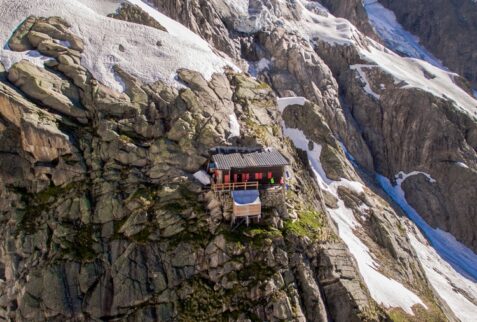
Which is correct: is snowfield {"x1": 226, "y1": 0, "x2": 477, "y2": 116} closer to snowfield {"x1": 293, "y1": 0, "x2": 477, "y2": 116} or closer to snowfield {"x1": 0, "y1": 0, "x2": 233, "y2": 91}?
snowfield {"x1": 293, "y1": 0, "x2": 477, "y2": 116}

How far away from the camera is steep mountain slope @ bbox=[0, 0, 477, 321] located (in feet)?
105

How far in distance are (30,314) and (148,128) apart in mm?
19330

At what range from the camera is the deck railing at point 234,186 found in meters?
35.7

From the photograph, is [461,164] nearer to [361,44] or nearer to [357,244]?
[361,44]

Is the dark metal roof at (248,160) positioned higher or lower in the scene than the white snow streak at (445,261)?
higher

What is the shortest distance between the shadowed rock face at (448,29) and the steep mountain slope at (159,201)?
3904 inches

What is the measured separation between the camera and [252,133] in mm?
42594

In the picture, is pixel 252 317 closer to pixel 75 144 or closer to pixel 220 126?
pixel 220 126

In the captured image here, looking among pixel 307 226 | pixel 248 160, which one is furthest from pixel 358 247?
pixel 248 160

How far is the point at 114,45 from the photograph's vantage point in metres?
45.7

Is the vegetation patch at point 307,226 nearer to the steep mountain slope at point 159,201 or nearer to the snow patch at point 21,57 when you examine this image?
the steep mountain slope at point 159,201

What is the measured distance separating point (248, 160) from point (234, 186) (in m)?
3.10

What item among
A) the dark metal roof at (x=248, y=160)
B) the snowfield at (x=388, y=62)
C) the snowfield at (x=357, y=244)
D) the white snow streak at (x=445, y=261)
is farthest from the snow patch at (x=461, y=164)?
the dark metal roof at (x=248, y=160)

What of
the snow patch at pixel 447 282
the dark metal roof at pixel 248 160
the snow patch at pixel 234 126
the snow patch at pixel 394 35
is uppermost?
the snow patch at pixel 394 35
